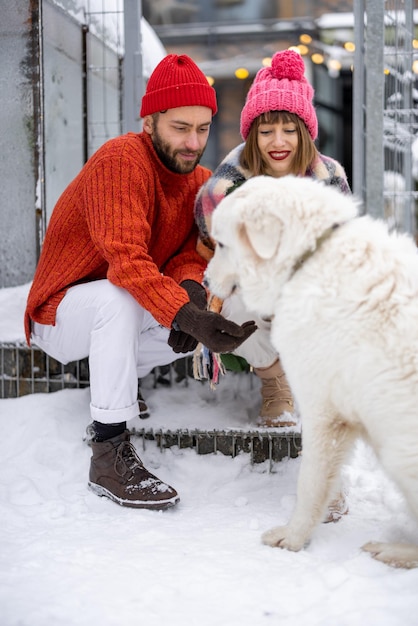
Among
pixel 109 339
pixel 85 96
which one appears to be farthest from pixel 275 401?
pixel 85 96

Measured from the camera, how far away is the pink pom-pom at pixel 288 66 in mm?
2891

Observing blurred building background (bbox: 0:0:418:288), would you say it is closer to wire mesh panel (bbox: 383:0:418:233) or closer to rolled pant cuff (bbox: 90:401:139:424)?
wire mesh panel (bbox: 383:0:418:233)

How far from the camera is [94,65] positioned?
4.55m

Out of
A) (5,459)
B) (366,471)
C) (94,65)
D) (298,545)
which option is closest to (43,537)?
(5,459)

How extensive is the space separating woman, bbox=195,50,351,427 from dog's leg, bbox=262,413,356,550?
786 mm

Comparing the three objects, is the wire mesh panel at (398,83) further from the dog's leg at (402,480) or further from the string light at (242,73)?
the string light at (242,73)

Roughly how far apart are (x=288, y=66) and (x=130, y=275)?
1.21 m

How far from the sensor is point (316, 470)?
82.4 inches

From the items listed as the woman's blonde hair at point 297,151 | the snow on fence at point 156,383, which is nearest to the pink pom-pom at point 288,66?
the woman's blonde hair at point 297,151

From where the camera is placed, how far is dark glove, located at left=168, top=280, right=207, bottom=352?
259cm

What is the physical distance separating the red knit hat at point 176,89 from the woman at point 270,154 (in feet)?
0.78

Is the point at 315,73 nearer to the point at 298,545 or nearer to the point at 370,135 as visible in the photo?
the point at 370,135

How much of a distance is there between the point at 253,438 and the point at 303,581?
0.98 m

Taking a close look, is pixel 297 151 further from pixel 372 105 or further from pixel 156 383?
pixel 156 383
